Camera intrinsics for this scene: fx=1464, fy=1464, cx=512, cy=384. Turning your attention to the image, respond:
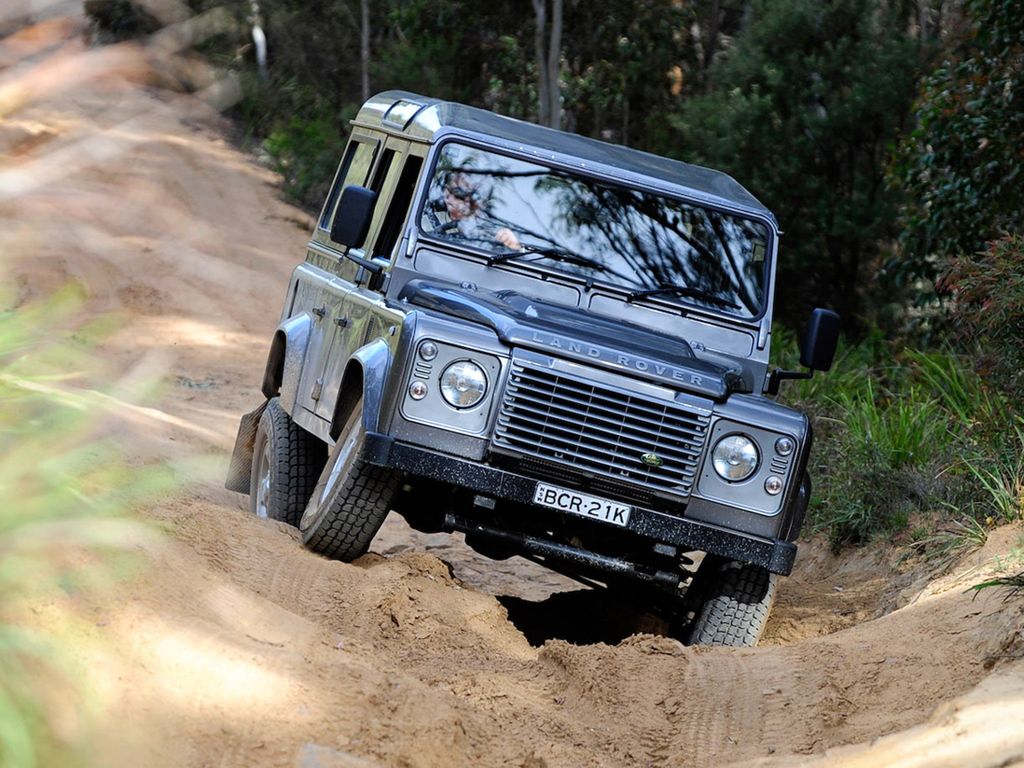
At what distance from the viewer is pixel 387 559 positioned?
628 cm

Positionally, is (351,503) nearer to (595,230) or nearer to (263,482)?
(595,230)

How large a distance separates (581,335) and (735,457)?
0.78 m

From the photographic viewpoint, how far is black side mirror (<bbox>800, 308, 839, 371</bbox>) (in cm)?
671

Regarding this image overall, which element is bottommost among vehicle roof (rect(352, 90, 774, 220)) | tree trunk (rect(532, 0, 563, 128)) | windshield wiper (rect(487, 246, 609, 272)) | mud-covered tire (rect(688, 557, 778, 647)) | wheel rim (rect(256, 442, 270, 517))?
tree trunk (rect(532, 0, 563, 128))

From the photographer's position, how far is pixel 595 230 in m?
6.75

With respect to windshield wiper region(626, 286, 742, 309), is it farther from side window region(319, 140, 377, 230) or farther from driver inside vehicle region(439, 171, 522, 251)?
side window region(319, 140, 377, 230)

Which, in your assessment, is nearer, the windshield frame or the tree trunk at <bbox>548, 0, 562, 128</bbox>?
the windshield frame

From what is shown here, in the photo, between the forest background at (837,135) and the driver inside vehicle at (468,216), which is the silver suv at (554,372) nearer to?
the driver inside vehicle at (468,216)

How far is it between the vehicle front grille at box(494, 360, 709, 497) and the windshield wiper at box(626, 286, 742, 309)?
41.1 inches

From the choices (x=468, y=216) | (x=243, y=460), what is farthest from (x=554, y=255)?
(x=243, y=460)

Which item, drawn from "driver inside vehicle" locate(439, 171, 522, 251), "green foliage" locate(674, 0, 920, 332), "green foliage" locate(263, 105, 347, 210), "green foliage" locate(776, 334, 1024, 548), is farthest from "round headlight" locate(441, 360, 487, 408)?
"green foliage" locate(263, 105, 347, 210)

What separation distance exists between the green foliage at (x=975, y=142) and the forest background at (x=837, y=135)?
19 mm

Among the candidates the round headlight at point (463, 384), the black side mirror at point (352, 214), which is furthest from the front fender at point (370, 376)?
the black side mirror at point (352, 214)

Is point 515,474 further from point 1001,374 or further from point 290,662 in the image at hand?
point 1001,374
